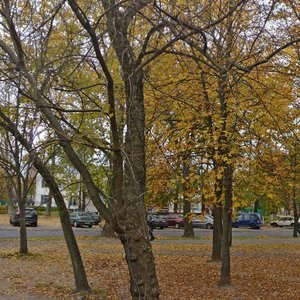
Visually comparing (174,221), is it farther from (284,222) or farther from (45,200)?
(45,200)

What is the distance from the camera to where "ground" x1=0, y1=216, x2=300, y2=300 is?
32.2 feet

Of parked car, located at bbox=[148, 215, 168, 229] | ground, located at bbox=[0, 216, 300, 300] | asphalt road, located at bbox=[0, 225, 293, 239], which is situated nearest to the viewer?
ground, located at bbox=[0, 216, 300, 300]

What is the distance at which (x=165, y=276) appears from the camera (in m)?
12.2

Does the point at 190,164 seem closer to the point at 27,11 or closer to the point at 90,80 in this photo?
the point at 90,80

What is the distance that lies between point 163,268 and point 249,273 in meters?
2.48

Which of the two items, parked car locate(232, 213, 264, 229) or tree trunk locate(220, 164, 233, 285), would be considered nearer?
tree trunk locate(220, 164, 233, 285)

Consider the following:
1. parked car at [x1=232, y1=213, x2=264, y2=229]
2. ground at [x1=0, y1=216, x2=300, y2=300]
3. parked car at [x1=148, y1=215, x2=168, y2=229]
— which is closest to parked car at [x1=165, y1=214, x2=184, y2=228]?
parked car at [x1=148, y1=215, x2=168, y2=229]

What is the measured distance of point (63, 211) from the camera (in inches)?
371

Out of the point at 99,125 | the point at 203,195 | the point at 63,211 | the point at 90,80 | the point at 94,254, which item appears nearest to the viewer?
the point at 90,80

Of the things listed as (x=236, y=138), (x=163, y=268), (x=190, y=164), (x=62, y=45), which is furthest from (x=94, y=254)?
(x=62, y=45)

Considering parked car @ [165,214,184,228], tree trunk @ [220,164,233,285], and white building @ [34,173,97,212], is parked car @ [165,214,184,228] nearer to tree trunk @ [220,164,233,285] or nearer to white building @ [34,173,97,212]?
white building @ [34,173,97,212]

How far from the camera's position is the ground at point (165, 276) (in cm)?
981

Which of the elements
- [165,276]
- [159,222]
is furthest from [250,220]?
[165,276]

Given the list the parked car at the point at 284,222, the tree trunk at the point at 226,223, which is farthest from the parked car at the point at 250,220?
the tree trunk at the point at 226,223
